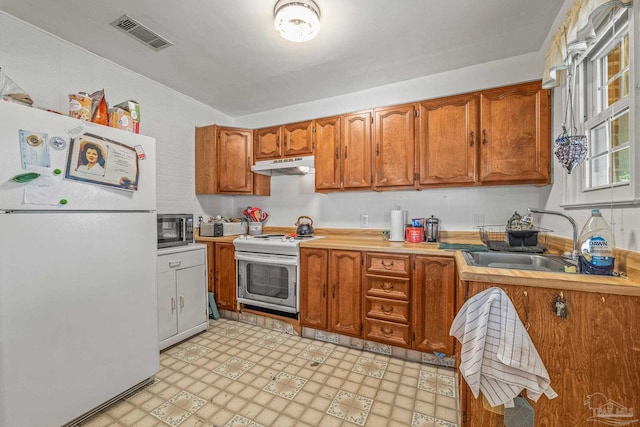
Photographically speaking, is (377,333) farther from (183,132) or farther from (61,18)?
(61,18)

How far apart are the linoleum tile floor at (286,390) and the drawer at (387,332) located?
0.47 feet

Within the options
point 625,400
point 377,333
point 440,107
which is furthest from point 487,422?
point 440,107

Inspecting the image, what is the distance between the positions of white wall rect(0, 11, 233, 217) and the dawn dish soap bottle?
3228 millimetres

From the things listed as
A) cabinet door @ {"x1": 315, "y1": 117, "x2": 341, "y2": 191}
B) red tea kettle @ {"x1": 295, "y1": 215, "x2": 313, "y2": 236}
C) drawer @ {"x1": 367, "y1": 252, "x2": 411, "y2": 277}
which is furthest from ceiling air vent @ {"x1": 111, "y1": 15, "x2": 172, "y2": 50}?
drawer @ {"x1": 367, "y1": 252, "x2": 411, "y2": 277}

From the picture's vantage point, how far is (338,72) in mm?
2473

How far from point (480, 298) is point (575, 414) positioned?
628 mm

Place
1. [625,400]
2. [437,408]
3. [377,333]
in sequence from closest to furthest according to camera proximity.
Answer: [625,400]
[437,408]
[377,333]

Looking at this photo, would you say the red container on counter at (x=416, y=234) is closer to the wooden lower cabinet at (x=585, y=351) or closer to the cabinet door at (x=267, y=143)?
the wooden lower cabinet at (x=585, y=351)

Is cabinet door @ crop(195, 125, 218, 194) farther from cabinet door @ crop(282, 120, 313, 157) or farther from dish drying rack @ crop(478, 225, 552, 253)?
dish drying rack @ crop(478, 225, 552, 253)

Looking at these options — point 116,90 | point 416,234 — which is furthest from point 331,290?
point 116,90

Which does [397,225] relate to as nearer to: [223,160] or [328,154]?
[328,154]

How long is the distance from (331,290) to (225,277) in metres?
1.23

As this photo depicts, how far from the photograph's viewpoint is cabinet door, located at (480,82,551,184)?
6.54 ft

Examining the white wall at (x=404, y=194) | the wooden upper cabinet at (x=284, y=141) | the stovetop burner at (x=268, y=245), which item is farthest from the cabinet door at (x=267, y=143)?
the stovetop burner at (x=268, y=245)
